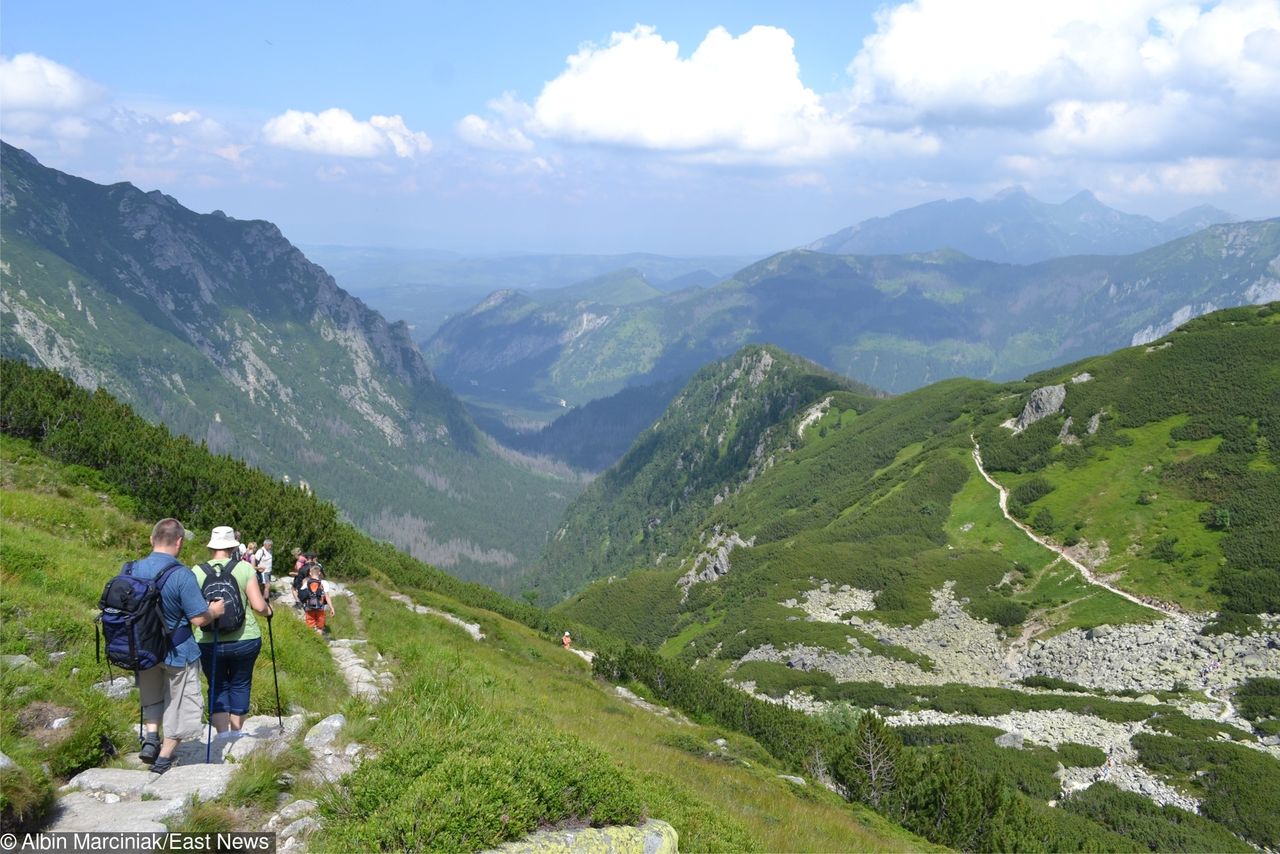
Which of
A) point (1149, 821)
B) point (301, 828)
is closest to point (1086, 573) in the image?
point (1149, 821)

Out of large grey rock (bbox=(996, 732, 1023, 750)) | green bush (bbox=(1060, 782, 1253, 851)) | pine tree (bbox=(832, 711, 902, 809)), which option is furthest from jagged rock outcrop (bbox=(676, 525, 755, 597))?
pine tree (bbox=(832, 711, 902, 809))

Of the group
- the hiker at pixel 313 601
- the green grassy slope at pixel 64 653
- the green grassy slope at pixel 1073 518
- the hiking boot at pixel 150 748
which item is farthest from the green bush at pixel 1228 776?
the hiking boot at pixel 150 748

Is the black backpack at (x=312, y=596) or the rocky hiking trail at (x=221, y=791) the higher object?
the rocky hiking trail at (x=221, y=791)

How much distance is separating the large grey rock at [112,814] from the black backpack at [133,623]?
1.91 meters


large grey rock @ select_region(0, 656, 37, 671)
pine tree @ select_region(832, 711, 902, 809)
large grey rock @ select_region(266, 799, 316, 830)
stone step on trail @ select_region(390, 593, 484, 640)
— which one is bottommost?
pine tree @ select_region(832, 711, 902, 809)

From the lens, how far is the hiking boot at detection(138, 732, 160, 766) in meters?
9.12

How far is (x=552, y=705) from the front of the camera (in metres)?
20.6

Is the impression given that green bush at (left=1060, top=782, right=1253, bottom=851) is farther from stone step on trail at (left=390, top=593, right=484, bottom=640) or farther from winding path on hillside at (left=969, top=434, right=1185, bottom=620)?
stone step on trail at (left=390, top=593, right=484, bottom=640)

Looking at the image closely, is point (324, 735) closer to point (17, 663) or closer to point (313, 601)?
point (17, 663)

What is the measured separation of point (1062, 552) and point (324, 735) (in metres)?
102

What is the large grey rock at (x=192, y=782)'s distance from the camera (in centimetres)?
777

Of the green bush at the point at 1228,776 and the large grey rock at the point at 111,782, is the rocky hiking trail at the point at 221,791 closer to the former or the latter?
the large grey rock at the point at 111,782

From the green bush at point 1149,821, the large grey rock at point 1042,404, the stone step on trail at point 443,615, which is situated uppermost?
the large grey rock at point 1042,404

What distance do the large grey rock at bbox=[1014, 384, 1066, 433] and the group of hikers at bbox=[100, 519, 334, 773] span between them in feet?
447
